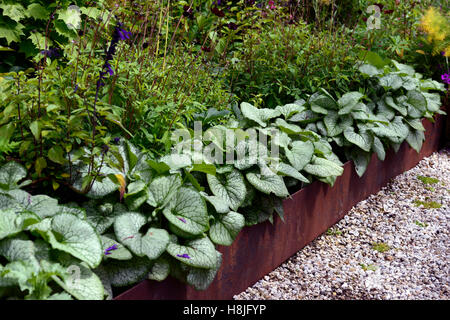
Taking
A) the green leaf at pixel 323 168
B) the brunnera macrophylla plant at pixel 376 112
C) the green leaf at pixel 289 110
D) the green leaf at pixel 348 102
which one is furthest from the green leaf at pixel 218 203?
the green leaf at pixel 348 102

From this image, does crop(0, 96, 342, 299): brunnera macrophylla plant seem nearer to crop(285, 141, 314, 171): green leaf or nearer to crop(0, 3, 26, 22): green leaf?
crop(285, 141, 314, 171): green leaf

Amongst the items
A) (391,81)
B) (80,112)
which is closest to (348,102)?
(391,81)

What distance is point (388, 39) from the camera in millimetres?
4531

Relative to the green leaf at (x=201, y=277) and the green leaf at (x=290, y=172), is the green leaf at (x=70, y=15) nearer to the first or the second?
the green leaf at (x=290, y=172)

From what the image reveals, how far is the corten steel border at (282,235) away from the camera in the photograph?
2077 millimetres

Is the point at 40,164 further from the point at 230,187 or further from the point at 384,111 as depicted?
the point at 384,111

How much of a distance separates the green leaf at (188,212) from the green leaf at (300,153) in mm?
809

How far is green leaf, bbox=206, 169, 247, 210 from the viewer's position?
2.34 meters

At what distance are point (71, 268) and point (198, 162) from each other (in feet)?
2.86

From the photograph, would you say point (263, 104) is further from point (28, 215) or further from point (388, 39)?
point (28, 215)

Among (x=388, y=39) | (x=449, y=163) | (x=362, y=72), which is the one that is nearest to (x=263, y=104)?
(x=362, y=72)

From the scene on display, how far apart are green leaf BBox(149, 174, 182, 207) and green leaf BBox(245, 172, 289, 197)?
46 centimetres

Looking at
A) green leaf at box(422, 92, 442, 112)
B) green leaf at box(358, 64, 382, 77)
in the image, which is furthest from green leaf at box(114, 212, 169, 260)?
green leaf at box(422, 92, 442, 112)

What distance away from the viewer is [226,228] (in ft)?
7.24
